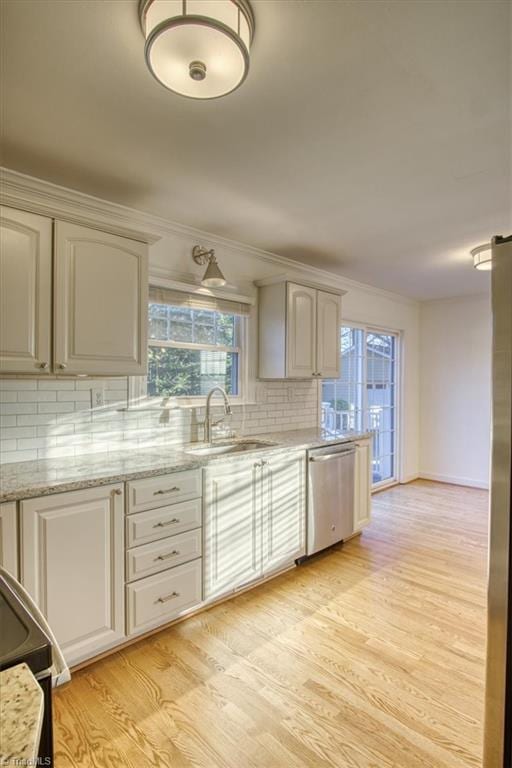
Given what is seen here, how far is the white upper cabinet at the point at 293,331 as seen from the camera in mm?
3434

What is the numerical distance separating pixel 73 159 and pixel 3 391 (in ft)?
4.12

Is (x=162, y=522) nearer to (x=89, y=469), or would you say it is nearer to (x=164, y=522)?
(x=164, y=522)

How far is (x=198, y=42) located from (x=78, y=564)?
6.80ft

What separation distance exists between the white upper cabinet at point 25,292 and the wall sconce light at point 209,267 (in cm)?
106

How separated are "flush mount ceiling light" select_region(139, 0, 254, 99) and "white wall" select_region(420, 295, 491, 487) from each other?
4984 mm

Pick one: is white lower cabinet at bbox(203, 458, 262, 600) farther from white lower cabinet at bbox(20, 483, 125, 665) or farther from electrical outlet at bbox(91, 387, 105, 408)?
electrical outlet at bbox(91, 387, 105, 408)

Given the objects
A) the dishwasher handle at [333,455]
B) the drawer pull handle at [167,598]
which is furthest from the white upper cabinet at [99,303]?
the dishwasher handle at [333,455]

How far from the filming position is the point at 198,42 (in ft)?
4.05

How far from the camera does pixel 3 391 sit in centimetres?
220

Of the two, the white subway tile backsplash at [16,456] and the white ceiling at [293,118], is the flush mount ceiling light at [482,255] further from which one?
the white subway tile backsplash at [16,456]

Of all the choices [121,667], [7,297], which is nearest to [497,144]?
[7,297]

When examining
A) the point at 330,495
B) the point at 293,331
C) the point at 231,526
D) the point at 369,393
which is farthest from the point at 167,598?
the point at 369,393

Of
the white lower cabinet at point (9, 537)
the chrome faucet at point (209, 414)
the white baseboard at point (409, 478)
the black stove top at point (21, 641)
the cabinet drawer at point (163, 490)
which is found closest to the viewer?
the black stove top at point (21, 641)

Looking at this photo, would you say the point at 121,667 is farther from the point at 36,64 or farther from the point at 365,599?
the point at 36,64
